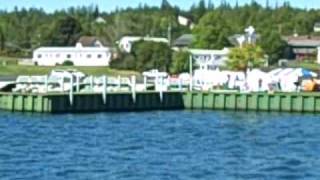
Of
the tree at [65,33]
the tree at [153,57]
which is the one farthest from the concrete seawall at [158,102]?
the tree at [65,33]

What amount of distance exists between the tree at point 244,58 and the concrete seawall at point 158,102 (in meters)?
41.1

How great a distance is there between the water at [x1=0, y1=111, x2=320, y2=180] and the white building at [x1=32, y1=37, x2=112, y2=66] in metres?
84.5

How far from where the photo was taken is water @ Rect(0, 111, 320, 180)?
46.0m

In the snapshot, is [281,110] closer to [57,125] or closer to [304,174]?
[57,125]

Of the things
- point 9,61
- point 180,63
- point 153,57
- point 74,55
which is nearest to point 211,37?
point 74,55

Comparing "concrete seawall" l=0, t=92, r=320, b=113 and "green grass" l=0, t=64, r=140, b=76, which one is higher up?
"green grass" l=0, t=64, r=140, b=76

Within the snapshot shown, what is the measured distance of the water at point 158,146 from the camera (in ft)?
151

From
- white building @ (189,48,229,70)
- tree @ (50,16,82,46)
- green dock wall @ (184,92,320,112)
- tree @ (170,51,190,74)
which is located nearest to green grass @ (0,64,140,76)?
tree @ (170,51,190,74)

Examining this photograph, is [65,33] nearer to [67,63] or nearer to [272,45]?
[67,63]

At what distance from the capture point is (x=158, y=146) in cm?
5769

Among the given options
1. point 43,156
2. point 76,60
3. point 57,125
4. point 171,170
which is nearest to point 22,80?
point 57,125

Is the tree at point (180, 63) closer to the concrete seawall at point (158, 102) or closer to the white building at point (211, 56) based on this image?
the white building at point (211, 56)

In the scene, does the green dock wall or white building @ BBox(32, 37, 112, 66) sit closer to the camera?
the green dock wall

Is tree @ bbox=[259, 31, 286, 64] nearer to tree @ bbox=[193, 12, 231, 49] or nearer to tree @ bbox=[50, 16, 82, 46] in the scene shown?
tree @ bbox=[193, 12, 231, 49]
